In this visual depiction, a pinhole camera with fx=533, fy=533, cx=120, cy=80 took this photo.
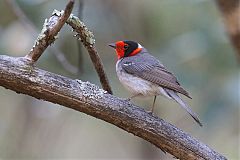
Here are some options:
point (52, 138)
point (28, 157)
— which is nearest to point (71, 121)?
point (52, 138)

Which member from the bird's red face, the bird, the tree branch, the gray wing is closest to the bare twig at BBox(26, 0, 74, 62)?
the tree branch

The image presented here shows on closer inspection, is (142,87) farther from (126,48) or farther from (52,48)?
(52,48)

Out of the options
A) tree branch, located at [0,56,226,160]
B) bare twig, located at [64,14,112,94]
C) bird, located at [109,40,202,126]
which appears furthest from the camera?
bird, located at [109,40,202,126]

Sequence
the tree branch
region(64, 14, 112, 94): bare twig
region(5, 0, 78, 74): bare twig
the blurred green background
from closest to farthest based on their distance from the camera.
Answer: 1. the tree branch
2. region(64, 14, 112, 94): bare twig
3. region(5, 0, 78, 74): bare twig
4. the blurred green background

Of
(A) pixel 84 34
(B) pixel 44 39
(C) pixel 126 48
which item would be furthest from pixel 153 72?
(B) pixel 44 39

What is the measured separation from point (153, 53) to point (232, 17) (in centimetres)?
100

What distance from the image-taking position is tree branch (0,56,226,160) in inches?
83.7

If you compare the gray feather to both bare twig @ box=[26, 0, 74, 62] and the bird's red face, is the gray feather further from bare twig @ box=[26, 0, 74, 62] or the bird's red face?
bare twig @ box=[26, 0, 74, 62]

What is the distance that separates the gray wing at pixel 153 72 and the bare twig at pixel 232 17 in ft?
2.16

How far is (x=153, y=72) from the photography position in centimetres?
309

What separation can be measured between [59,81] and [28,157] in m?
2.47

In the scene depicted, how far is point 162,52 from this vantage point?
173 inches

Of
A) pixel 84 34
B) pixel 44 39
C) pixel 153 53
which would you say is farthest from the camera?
pixel 153 53

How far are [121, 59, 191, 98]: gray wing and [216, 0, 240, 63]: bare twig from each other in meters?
0.66
